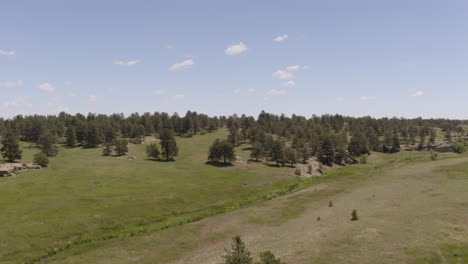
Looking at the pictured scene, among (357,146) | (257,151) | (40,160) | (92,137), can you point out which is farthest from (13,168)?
(357,146)

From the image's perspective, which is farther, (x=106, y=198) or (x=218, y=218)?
(x=106, y=198)

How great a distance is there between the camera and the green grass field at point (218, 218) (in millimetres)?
36250

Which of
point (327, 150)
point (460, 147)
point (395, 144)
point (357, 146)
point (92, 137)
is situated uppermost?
Answer: point (92, 137)

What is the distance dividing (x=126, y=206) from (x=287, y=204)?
40200 millimetres

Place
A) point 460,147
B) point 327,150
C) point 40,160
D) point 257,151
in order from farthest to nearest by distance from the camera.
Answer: point 460,147
point 327,150
point 257,151
point 40,160

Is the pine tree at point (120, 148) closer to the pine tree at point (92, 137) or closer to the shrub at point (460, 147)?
the pine tree at point (92, 137)

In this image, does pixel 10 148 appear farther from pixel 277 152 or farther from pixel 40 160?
pixel 277 152

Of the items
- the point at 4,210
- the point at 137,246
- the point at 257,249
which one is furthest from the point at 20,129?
the point at 257,249

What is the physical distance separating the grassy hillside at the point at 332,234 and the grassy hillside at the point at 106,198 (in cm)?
717

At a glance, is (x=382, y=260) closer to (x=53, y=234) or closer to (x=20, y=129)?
(x=53, y=234)

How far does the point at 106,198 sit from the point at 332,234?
185 feet

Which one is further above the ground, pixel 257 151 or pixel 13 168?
pixel 13 168

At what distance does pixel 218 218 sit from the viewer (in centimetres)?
5662

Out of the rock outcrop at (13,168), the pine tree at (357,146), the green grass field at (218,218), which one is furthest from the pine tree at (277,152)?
the rock outcrop at (13,168)
